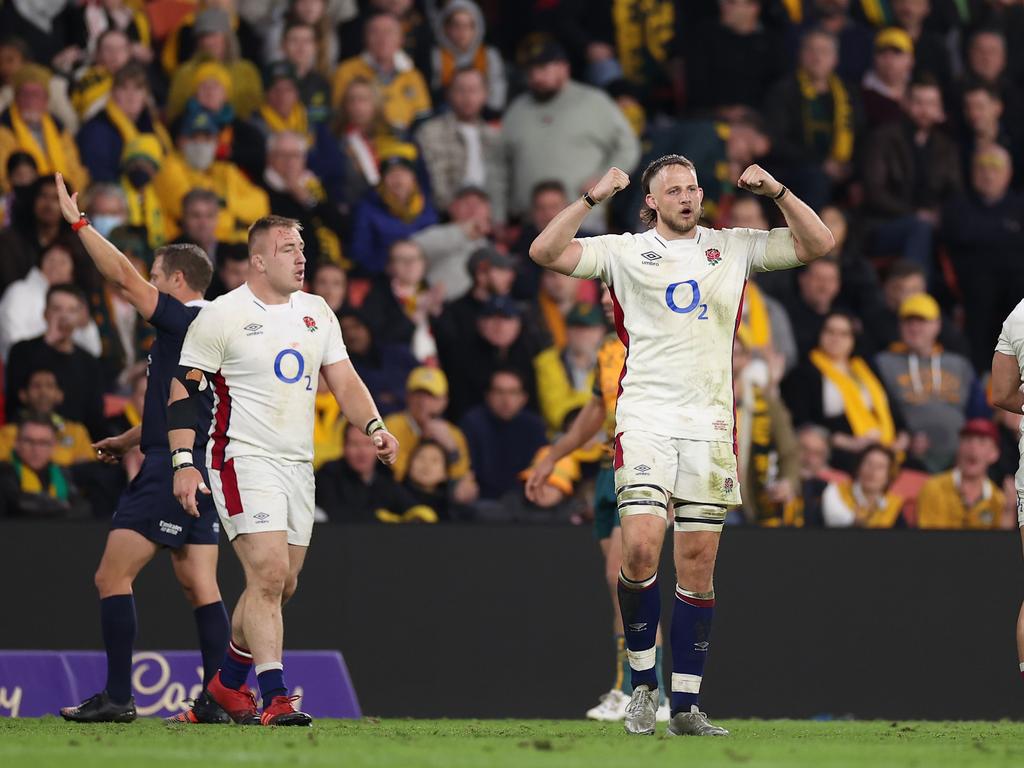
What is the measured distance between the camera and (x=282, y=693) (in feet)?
28.9

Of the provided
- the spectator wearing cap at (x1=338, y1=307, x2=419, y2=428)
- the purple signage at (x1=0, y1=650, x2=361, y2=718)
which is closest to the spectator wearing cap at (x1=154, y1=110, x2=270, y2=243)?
the spectator wearing cap at (x1=338, y1=307, x2=419, y2=428)

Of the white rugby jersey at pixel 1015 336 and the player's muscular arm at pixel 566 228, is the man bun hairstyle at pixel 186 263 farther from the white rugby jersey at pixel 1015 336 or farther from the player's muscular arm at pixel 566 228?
the white rugby jersey at pixel 1015 336

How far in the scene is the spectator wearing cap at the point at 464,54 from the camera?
16.7 m

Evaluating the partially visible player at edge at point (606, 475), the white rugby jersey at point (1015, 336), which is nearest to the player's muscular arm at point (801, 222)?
the white rugby jersey at point (1015, 336)

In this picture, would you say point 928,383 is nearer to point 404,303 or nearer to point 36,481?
point 404,303

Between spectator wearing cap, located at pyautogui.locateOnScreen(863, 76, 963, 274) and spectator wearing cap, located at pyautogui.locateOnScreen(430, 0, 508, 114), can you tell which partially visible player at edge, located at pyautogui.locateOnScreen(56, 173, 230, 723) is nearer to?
spectator wearing cap, located at pyautogui.locateOnScreen(430, 0, 508, 114)

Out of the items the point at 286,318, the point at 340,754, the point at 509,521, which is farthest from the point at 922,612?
the point at 340,754

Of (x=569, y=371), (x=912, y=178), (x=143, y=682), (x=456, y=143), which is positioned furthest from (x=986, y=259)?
(x=143, y=682)

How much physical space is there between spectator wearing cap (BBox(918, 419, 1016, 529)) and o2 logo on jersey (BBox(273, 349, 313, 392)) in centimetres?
575

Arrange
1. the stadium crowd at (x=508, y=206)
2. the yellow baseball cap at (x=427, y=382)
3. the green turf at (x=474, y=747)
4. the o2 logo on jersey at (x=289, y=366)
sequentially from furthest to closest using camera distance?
the yellow baseball cap at (x=427, y=382)
the stadium crowd at (x=508, y=206)
the o2 logo on jersey at (x=289, y=366)
the green turf at (x=474, y=747)

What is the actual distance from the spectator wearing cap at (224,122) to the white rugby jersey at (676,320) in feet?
22.3

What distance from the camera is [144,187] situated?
14125 millimetres

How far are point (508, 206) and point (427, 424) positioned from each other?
3460 millimetres

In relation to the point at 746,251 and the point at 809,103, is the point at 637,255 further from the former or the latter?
the point at 809,103
